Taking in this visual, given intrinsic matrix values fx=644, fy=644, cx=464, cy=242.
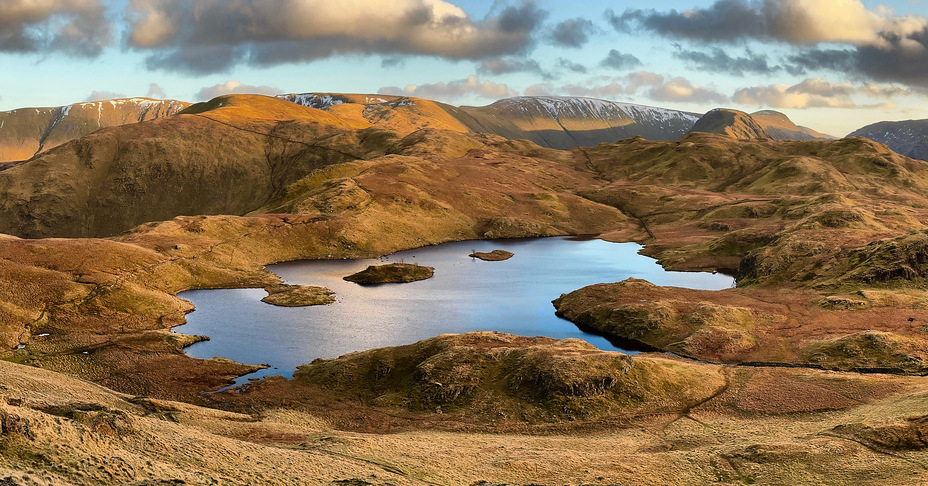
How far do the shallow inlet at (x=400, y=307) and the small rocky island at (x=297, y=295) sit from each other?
7.91 feet

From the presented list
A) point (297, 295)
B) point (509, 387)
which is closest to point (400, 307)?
point (297, 295)

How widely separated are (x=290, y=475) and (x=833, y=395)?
2206 inches

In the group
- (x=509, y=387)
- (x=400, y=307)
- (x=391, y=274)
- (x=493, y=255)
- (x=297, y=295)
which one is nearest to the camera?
(x=509, y=387)

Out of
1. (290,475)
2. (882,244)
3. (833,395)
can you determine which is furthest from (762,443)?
(882,244)

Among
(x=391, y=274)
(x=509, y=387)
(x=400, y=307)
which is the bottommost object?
(x=509, y=387)

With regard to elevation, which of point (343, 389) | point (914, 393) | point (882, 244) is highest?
point (882, 244)

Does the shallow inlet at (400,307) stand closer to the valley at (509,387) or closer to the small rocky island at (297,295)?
the small rocky island at (297,295)

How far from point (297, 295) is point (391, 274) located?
95.5ft

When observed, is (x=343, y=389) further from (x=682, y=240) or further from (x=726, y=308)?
(x=682, y=240)

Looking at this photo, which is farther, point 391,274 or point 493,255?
point 493,255

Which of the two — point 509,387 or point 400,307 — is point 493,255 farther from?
point 509,387

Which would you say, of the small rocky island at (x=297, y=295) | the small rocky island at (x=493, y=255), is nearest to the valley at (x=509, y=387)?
the small rocky island at (x=297, y=295)

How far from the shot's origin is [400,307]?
12019 cm

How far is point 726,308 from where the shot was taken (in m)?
104
